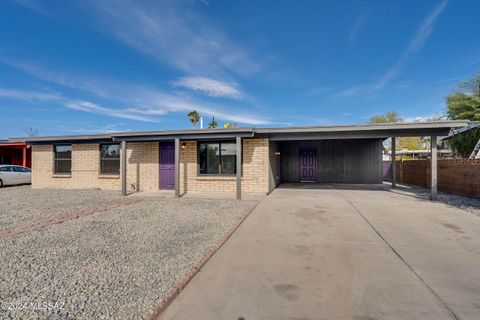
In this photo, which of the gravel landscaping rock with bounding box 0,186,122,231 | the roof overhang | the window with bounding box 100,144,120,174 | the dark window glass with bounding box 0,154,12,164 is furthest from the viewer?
the dark window glass with bounding box 0,154,12,164

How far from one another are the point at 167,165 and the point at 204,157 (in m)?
1.97

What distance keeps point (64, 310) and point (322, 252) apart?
341cm

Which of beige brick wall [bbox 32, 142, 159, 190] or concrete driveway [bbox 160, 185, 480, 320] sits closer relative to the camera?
concrete driveway [bbox 160, 185, 480, 320]

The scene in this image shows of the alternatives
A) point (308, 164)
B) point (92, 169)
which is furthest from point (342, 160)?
point (92, 169)

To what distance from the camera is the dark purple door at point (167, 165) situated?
1083cm

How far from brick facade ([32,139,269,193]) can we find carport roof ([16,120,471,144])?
3.15 feet

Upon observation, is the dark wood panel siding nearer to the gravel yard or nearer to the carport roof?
the carport roof

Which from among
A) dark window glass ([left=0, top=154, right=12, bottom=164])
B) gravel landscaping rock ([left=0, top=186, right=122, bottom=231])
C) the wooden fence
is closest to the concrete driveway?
the wooden fence

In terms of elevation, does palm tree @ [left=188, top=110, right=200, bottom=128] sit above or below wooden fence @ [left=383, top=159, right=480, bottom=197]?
above

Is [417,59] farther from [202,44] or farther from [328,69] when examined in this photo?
[202,44]

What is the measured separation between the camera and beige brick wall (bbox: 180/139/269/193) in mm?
9781

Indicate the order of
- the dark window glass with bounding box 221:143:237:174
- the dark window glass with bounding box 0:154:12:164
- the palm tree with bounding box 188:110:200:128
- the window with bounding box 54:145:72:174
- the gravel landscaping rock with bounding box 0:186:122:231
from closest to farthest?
the gravel landscaping rock with bounding box 0:186:122:231, the dark window glass with bounding box 221:143:237:174, the window with bounding box 54:145:72:174, the dark window glass with bounding box 0:154:12:164, the palm tree with bounding box 188:110:200:128

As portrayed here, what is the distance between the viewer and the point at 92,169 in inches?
461

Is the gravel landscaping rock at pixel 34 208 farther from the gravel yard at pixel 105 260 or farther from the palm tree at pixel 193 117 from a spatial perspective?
the palm tree at pixel 193 117
